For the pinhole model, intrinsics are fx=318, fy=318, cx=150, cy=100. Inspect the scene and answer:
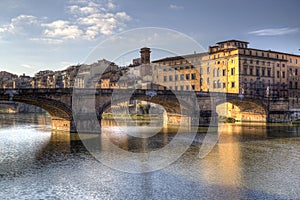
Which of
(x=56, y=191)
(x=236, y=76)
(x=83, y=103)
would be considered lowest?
(x=56, y=191)

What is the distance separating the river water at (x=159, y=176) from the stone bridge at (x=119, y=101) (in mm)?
10932

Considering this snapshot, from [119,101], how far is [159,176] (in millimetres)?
31109

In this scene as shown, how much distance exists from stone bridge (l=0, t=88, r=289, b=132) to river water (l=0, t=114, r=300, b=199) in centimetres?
1093

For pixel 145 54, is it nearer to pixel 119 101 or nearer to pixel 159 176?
pixel 119 101

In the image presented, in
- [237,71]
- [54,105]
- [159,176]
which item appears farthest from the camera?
[237,71]

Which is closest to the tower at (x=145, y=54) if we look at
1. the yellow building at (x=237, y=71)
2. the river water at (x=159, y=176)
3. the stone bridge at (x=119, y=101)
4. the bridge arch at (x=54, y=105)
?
the yellow building at (x=237, y=71)

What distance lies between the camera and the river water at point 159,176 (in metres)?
19.3

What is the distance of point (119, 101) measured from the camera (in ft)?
176

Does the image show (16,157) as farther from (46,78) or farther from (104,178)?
(46,78)

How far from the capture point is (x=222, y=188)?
65.9 ft

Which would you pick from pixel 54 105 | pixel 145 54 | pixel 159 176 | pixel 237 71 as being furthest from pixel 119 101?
pixel 145 54

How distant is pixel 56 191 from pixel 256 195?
12166 mm

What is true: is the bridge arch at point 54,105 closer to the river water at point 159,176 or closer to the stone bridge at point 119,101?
the stone bridge at point 119,101

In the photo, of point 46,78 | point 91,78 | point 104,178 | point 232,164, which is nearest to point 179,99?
point 232,164
